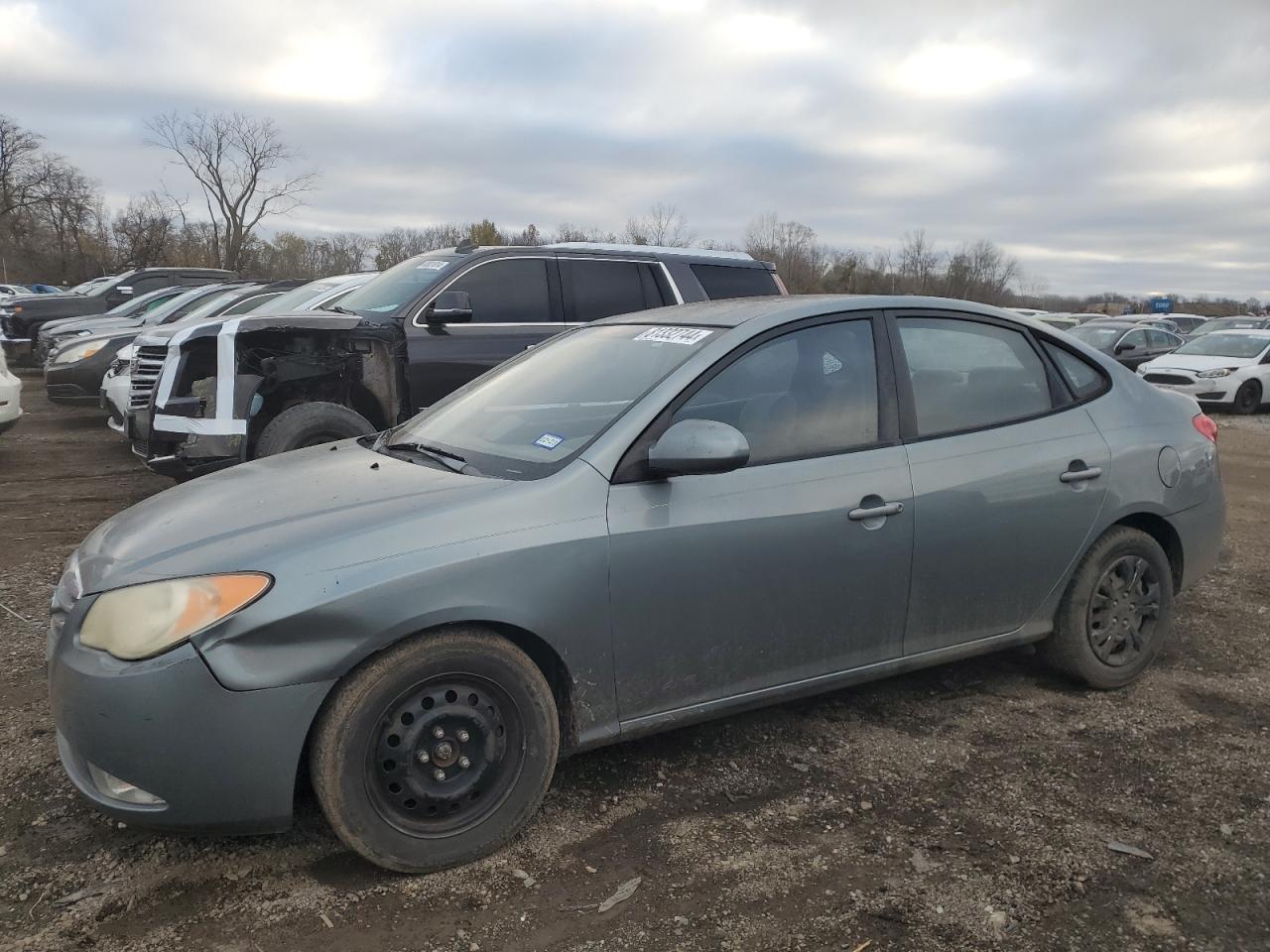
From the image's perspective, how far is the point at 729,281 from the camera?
7.83m

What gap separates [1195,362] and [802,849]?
18384mm

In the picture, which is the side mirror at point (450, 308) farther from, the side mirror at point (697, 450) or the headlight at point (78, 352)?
the headlight at point (78, 352)

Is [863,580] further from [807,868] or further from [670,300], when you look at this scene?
[670,300]

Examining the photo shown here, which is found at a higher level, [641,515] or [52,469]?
[641,515]

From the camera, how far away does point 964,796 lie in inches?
125

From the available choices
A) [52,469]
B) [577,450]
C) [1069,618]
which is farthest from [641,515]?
[52,469]

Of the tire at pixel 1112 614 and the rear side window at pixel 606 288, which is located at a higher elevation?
the rear side window at pixel 606 288

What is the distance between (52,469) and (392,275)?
13.9 feet

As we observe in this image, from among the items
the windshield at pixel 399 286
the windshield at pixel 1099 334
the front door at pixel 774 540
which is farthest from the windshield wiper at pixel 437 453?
the windshield at pixel 1099 334

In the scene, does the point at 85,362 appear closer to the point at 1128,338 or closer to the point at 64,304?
the point at 64,304

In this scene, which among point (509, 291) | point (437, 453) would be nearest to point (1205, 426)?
point (437, 453)

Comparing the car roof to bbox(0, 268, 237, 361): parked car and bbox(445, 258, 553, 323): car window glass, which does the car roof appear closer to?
bbox(445, 258, 553, 323): car window glass

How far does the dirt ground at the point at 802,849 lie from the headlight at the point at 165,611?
71 centimetres

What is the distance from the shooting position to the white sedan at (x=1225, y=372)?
1719 centimetres
